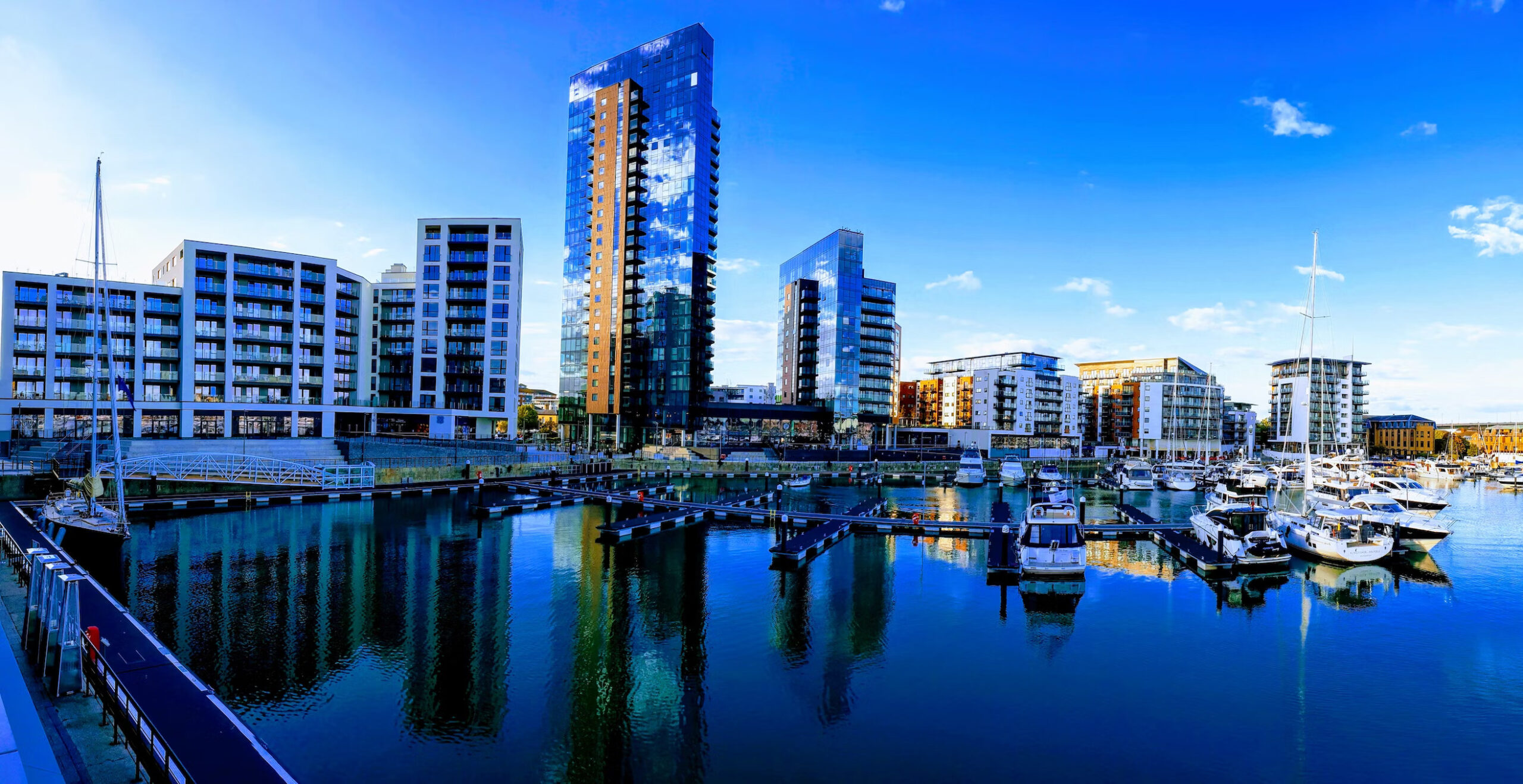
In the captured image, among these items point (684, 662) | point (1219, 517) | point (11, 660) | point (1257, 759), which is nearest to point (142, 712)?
point (11, 660)

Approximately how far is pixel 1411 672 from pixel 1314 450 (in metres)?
200

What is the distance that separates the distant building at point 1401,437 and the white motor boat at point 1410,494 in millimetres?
149385

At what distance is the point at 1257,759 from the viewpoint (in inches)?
725

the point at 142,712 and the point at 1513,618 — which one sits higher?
the point at 142,712

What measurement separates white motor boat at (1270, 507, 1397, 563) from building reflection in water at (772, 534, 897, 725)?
2609 cm

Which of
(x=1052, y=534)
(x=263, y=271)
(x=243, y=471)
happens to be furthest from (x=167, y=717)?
(x=263, y=271)

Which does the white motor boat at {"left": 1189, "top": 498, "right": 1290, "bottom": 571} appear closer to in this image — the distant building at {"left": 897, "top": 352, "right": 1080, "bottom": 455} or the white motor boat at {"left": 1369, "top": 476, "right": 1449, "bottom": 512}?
the white motor boat at {"left": 1369, "top": 476, "right": 1449, "bottom": 512}

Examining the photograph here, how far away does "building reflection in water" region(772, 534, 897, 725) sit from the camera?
23.2 m

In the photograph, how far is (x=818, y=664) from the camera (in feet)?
80.6

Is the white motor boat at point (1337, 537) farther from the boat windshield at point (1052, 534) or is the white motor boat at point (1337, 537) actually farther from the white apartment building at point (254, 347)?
the white apartment building at point (254, 347)

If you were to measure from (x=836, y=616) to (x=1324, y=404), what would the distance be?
210111 mm

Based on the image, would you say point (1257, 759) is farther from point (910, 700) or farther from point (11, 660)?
point (11, 660)

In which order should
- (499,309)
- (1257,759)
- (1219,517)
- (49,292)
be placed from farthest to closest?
(499,309) → (49,292) → (1219,517) → (1257,759)

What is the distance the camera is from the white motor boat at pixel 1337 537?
1618 inches
